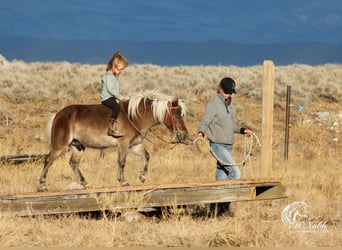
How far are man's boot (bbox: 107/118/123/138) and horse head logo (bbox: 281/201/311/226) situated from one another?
10.6 ft

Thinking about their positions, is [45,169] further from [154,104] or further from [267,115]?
[267,115]

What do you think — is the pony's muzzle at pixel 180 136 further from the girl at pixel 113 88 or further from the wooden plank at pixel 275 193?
the wooden plank at pixel 275 193

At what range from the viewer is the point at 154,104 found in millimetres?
11320

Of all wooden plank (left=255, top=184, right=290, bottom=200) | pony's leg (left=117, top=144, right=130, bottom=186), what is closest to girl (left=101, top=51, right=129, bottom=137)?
pony's leg (left=117, top=144, right=130, bottom=186)

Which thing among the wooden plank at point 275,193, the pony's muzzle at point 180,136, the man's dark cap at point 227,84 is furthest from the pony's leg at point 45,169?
the wooden plank at point 275,193

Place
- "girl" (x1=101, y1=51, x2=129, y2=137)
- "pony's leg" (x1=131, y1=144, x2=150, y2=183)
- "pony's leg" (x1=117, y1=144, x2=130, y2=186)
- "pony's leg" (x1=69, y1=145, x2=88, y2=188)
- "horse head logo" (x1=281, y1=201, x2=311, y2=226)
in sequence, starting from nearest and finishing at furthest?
1. "horse head logo" (x1=281, y1=201, x2=311, y2=226)
2. "girl" (x1=101, y1=51, x2=129, y2=137)
3. "pony's leg" (x1=117, y1=144, x2=130, y2=186)
4. "pony's leg" (x1=131, y1=144, x2=150, y2=183)
5. "pony's leg" (x1=69, y1=145, x2=88, y2=188)

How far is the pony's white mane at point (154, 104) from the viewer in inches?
443

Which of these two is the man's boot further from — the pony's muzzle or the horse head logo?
the horse head logo

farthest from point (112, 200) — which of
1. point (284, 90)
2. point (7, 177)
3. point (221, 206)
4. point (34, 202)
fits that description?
point (284, 90)

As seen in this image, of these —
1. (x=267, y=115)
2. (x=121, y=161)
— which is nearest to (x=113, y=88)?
(x=121, y=161)

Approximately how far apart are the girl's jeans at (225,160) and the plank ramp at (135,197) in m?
0.51

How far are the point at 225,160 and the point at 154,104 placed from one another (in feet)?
7.13

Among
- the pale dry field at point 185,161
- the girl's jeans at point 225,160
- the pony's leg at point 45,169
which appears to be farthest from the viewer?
the pony's leg at point 45,169

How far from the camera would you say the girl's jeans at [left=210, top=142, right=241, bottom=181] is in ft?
31.5
